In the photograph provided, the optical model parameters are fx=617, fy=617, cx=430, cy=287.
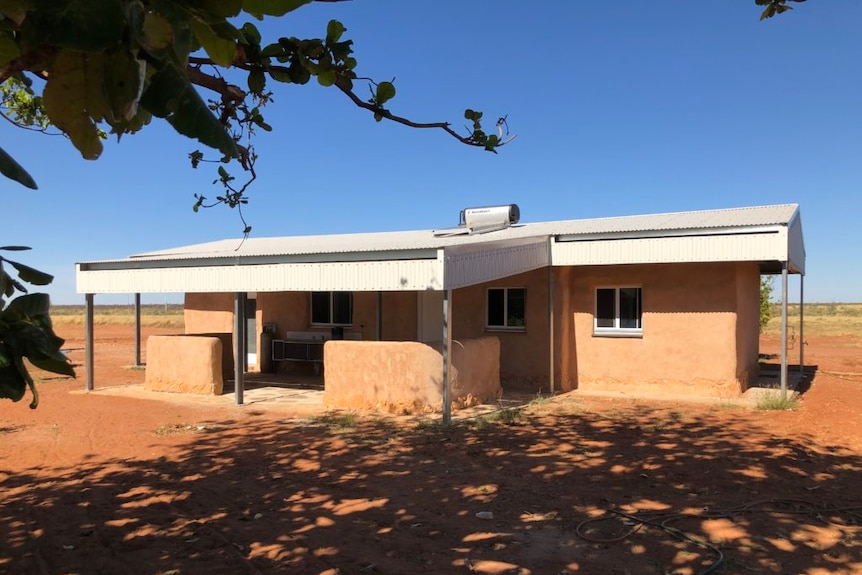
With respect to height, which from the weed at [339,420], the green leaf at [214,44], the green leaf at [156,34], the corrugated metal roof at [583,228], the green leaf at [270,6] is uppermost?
the corrugated metal roof at [583,228]

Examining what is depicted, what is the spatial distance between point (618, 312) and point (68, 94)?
529 inches

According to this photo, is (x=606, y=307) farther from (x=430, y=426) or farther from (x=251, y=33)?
(x=251, y=33)

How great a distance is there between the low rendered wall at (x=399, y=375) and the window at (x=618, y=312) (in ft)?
11.3

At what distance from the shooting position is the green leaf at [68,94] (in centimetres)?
127

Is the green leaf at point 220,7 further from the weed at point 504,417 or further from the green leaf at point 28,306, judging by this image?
the weed at point 504,417

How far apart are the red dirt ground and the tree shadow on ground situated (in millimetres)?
25

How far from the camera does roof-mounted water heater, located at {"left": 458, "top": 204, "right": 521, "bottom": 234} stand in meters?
15.1

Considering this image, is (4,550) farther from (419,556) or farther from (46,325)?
(46,325)

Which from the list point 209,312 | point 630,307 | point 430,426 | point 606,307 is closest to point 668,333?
point 630,307

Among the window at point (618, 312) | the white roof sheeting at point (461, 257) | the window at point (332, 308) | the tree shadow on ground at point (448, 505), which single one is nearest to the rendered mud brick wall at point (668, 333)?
the window at point (618, 312)

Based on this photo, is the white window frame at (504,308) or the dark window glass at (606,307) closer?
the dark window glass at (606,307)

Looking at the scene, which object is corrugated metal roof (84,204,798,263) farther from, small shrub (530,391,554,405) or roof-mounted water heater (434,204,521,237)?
small shrub (530,391,554,405)

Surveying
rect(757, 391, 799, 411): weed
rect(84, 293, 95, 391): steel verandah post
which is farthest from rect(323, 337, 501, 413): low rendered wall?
rect(84, 293, 95, 391): steel verandah post

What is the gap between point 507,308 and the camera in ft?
47.3
